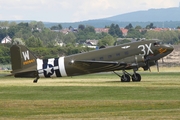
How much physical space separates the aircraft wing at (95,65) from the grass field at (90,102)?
7.83m

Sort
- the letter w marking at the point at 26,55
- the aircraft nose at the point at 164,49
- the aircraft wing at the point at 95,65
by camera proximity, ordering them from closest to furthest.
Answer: the aircraft nose at the point at 164,49, the aircraft wing at the point at 95,65, the letter w marking at the point at 26,55

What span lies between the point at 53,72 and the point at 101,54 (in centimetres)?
435

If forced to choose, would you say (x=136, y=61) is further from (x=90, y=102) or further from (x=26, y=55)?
(x=90, y=102)

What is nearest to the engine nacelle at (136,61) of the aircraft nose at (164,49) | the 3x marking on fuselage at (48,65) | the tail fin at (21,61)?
the 3x marking on fuselage at (48,65)

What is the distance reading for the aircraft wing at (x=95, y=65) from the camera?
209 ft

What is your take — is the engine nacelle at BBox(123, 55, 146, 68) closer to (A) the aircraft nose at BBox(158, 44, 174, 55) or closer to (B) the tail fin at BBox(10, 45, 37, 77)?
(A) the aircraft nose at BBox(158, 44, 174, 55)

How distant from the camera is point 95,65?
210ft

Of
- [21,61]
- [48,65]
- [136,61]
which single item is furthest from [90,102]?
[21,61]

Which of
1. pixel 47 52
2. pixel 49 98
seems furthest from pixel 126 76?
pixel 47 52

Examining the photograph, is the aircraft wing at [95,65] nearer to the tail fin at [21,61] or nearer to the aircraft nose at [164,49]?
the aircraft nose at [164,49]

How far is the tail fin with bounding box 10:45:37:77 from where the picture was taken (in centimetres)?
6338

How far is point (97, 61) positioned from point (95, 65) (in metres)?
0.53

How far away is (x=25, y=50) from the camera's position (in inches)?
2518

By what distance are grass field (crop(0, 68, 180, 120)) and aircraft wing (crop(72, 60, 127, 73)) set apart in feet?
25.7
